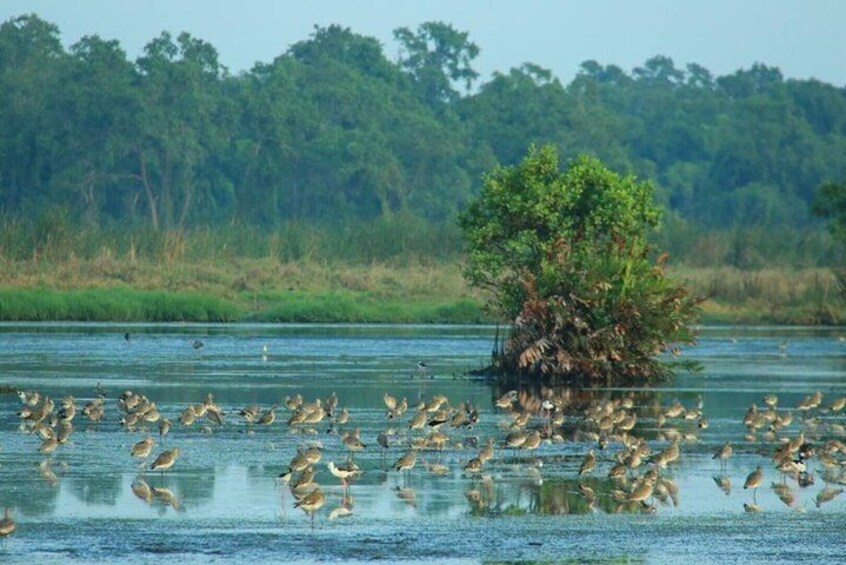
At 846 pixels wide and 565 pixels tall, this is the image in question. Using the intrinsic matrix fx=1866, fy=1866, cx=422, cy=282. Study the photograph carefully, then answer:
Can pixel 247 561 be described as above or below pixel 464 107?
below

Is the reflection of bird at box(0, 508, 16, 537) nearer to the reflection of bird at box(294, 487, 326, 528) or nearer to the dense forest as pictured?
the reflection of bird at box(294, 487, 326, 528)

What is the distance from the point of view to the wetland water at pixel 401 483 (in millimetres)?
15328

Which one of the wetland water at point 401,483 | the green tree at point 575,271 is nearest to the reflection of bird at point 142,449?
the wetland water at point 401,483

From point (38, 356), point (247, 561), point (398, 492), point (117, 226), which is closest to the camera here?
point (247, 561)

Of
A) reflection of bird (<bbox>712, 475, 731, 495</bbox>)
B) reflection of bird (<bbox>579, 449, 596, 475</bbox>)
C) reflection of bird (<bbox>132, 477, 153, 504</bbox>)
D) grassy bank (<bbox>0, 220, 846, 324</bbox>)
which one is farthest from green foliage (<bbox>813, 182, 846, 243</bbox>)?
reflection of bird (<bbox>132, 477, 153, 504</bbox>)

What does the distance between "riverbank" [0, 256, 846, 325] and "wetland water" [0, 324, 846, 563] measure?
64.1 ft

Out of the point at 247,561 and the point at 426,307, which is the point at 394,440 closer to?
the point at 247,561

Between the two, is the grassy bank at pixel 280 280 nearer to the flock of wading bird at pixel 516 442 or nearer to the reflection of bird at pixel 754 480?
the flock of wading bird at pixel 516 442

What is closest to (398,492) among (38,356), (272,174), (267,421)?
(267,421)

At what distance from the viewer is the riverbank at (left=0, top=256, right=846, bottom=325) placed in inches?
2185

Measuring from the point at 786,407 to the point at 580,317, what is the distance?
15.7ft

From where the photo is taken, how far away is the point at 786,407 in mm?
28844

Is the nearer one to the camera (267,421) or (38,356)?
(267,421)

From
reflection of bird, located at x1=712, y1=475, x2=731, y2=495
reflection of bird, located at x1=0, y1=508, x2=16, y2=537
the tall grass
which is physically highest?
the tall grass
